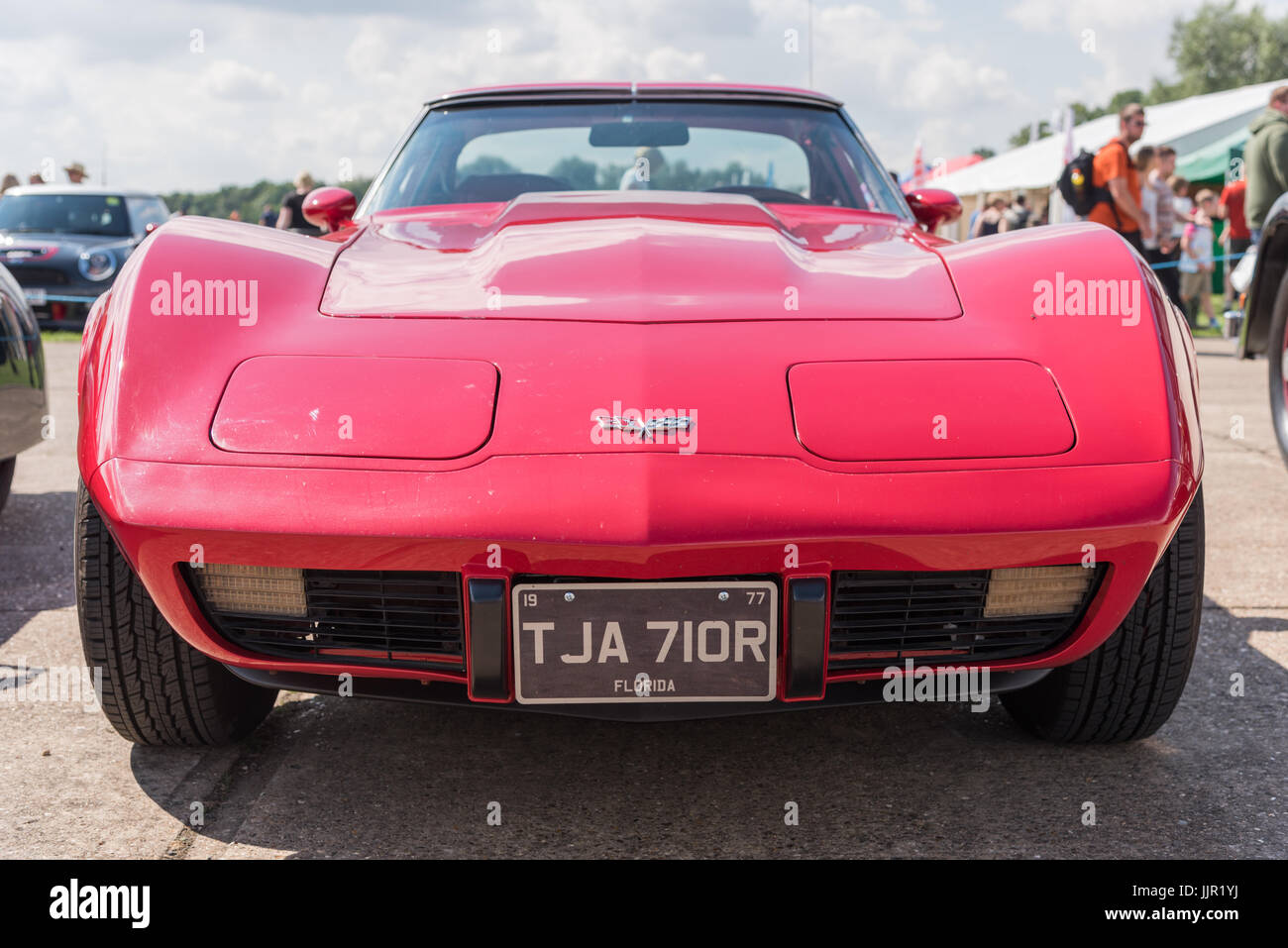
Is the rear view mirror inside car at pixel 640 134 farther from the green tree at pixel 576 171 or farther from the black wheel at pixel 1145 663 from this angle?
the black wheel at pixel 1145 663

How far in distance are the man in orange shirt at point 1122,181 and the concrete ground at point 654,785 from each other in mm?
5393

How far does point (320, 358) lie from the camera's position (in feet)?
5.64

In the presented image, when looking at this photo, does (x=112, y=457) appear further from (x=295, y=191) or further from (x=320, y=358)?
(x=295, y=191)

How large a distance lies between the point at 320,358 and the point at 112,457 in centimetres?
31

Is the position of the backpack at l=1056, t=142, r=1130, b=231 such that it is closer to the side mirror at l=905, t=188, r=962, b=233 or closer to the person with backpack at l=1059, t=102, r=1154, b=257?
the person with backpack at l=1059, t=102, r=1154, b=257

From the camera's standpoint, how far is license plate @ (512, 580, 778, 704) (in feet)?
5.17

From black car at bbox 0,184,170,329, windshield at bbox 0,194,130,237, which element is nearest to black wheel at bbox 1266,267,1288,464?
black car at bbox 0,184,170,329

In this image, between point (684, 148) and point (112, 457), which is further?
point (684, 148)

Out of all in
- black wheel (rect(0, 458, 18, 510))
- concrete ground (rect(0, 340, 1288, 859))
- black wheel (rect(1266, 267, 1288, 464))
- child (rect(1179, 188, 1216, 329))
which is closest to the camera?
concrete ground (rect(0, 340, 1288, 859))

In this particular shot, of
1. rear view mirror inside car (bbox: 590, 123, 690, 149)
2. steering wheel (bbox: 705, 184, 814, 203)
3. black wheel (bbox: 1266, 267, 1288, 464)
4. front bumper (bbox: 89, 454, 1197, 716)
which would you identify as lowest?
black wheel (bbox: 1266, 267, 1288, 464)

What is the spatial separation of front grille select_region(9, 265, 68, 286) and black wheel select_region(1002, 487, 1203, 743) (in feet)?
34.4

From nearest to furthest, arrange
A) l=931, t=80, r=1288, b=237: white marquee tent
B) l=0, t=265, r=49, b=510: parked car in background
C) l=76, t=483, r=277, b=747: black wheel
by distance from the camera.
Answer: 1. l=76, t=483, r=277, b=747: black wheel
2. l=0, t=265, r=49, b=510: parked car in background
3. l=931, t=80, r=1288, b=237: white marquee tent

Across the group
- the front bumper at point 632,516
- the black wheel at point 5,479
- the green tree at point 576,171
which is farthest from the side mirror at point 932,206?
the black wheel at point 5,479
